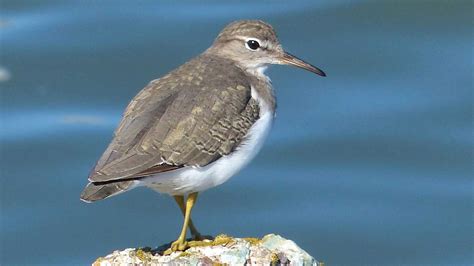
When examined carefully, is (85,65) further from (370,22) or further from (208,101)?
(208,101)

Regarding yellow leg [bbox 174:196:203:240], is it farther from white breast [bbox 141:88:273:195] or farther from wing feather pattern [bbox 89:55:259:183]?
wing feather pattern [bbox 89:55:259:183]

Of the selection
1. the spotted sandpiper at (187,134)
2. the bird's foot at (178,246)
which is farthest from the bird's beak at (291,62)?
the bird's foot at (178,246)

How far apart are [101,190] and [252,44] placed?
2263 millimetres

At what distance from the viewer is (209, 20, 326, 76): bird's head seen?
9625 mm

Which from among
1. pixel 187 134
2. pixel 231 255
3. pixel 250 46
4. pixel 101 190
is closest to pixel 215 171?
pixel 187 134

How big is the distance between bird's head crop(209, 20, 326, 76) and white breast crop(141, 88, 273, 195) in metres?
0.65

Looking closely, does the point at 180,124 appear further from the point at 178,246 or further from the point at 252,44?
the point at 252,44

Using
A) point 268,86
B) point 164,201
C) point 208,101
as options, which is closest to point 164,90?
point 208,101

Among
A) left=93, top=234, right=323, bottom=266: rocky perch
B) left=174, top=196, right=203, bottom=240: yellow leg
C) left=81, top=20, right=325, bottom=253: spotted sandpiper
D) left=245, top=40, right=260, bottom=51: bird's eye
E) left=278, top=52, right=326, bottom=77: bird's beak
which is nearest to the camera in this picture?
left=93, top=234, right=323, bottom=266: rocky perch

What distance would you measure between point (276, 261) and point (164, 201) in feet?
18.4

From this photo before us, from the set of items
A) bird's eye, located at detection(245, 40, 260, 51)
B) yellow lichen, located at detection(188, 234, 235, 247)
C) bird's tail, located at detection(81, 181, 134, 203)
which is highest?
bird's eye, located at detection(245, 40, 260, 51)

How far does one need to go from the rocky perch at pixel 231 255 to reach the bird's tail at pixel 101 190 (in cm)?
47

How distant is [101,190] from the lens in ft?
26.0

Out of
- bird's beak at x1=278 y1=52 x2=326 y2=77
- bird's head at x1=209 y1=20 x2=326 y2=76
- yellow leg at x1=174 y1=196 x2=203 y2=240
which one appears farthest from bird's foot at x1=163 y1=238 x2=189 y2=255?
bird's beak at x1=278 y1=52 x2=326 y2=77
